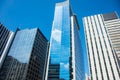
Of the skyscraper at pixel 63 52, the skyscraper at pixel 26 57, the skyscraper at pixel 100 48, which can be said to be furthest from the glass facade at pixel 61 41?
the skyscraper at pixel 100 48

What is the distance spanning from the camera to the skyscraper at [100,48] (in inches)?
2857

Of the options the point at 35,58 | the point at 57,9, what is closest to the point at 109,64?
the point at 35,58

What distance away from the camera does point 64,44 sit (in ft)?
267

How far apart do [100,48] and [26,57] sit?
4556cm

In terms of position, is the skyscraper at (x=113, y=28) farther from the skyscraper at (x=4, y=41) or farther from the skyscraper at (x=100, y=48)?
the skyscraper at (x=4, y=41)

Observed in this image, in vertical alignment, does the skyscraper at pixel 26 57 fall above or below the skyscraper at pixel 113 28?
below

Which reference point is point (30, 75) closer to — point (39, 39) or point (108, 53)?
point (39, 39)

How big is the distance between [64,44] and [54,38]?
353 inches

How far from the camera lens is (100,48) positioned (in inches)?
3334

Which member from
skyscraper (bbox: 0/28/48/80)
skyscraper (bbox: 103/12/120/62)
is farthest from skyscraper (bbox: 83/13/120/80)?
skyscraper (bbox: 0/28/48/80)

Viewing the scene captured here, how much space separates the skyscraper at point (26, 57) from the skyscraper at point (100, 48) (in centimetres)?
3329

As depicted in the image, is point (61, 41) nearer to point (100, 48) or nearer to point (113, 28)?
point (100, 48)

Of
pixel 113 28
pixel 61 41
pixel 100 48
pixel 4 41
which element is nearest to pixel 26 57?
pixel 4 41

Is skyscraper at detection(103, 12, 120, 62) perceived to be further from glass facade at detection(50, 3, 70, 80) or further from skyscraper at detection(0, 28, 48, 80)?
skyscraper at detection(0, 28, 48, 80)
